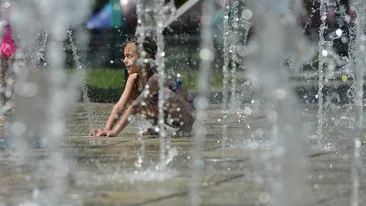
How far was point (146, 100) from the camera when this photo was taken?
6715mm

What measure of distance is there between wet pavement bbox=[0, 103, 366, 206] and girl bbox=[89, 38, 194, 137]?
6.2 inches

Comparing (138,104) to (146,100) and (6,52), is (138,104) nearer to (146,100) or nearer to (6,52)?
(146,100)

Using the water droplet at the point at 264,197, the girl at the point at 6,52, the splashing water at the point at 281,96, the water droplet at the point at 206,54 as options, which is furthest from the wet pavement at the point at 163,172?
the girl at the point at 6,52

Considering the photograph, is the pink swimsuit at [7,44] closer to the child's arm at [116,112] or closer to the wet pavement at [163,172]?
the wet pavement at [163,172]

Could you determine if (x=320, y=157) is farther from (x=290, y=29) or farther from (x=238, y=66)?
(x=238, y=66)

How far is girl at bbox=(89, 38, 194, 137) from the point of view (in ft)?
21.8

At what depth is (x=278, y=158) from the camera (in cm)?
357

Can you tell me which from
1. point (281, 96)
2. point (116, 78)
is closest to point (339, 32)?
point (116, 78)

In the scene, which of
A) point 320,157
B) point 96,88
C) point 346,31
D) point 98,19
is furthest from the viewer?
point 98,19

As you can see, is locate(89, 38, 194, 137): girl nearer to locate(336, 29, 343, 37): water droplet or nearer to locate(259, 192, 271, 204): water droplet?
locate(259, 192, 271, 204): water droplet

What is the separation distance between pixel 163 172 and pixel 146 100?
184 centimetres

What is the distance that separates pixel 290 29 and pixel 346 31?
594 inches

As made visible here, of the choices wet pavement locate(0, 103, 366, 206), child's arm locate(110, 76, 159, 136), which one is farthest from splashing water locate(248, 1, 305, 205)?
child's arm locate(110, 76, 159, 136)

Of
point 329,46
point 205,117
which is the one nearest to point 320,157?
point 205,117
